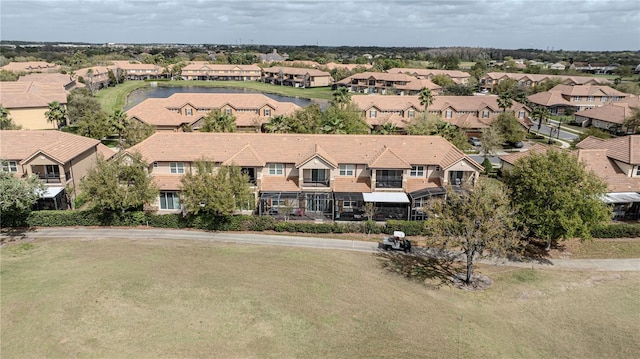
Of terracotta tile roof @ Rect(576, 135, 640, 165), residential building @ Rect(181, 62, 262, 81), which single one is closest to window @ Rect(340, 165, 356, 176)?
terracotta tile roof @ Rect(576, 135, 640, 165)

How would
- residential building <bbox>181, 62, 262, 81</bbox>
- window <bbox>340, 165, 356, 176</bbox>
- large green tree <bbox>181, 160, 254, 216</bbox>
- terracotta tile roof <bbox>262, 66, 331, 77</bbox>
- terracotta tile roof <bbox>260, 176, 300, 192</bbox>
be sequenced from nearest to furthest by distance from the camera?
large green tree <bbox>181, 160, 254, 216</bbox>
terracotta tile roof <bbox>260, 176, 300, 192</bbox>
window <bbox>340, 165, 356, 176</bbox>
terracotta tile roof <bbox>262, 66, 331, 77</bbox>
residential building <bbox>181, 62, 262, 81</bbox>

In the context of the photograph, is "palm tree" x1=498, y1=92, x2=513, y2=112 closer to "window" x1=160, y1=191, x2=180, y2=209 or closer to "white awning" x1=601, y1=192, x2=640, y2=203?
"white awning" x1=601, y1=192, x2=640, y2=203

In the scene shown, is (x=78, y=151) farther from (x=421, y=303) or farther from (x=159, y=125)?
(x=421, y=303)

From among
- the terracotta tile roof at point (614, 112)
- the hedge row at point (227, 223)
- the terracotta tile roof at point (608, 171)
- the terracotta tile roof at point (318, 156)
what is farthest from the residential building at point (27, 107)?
the terracotta tile roof at point (614, 112)

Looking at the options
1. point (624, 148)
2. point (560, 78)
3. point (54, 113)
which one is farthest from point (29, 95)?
point (560, 78)

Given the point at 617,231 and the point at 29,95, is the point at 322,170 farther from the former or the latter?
the point at 29,95

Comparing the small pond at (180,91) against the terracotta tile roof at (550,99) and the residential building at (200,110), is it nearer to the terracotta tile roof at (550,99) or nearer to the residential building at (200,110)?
→ the residential building at (200,110)

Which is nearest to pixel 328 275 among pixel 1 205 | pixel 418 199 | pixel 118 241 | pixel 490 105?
pixel 418 199
